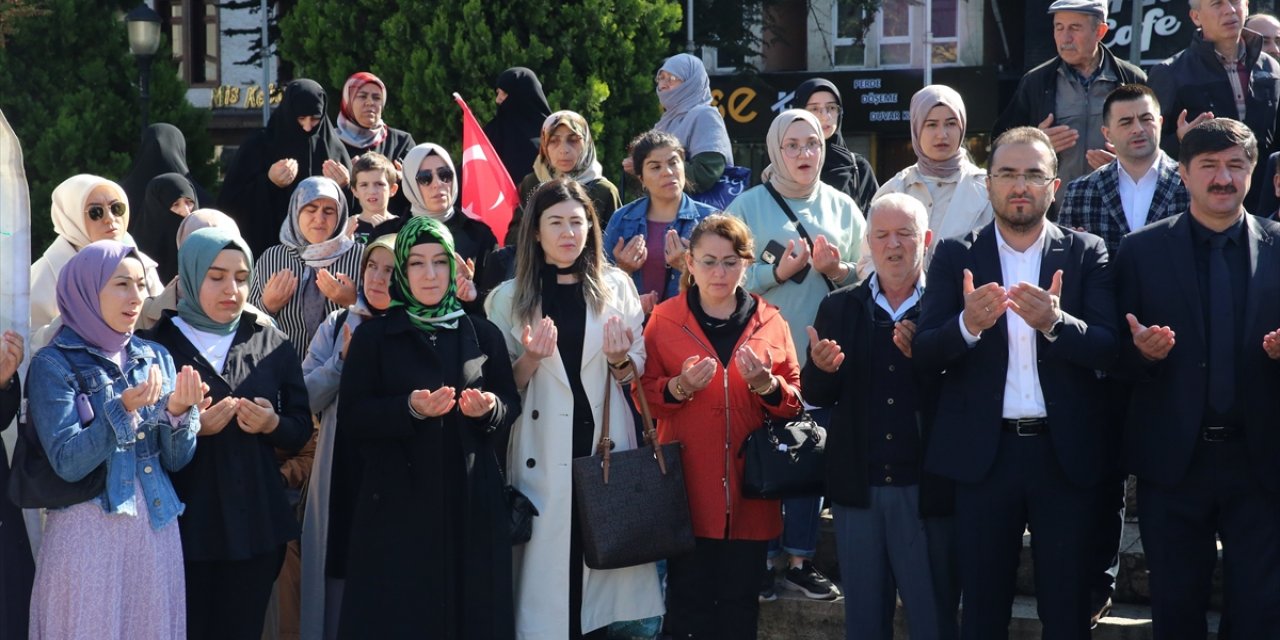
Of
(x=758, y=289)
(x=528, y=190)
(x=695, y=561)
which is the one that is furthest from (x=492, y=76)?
(x=695, y=561)

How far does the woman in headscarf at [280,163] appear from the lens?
809 centimetres

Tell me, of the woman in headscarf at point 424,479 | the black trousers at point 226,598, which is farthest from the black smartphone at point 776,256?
the black trousers at point 226,598

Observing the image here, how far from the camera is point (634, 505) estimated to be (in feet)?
18.1

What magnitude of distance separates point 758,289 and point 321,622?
2.38 metres

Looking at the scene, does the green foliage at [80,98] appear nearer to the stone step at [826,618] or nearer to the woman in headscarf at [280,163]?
the woman in headscarf at [280,163]

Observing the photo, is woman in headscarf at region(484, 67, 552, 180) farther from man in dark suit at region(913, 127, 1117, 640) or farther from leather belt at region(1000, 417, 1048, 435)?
leather belt at region(1000, 417, 1048, 435)

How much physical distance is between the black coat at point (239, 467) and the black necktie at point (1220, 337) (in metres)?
3.35

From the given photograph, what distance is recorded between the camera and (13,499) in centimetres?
502

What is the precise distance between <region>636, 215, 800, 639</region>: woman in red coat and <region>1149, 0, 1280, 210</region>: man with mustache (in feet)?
9.04

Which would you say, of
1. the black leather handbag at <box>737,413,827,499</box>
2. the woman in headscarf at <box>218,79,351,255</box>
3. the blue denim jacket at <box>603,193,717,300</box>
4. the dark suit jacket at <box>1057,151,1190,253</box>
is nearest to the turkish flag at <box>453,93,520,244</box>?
the woman in headscarf at <box>218,79,351,255</box>

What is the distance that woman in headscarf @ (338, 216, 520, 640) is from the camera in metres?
5.33

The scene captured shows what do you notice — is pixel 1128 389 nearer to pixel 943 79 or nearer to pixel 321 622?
pixel 321 622

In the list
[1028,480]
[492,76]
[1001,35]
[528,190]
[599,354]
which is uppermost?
[1001,35]

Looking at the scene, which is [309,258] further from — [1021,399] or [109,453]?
[1021,399]
